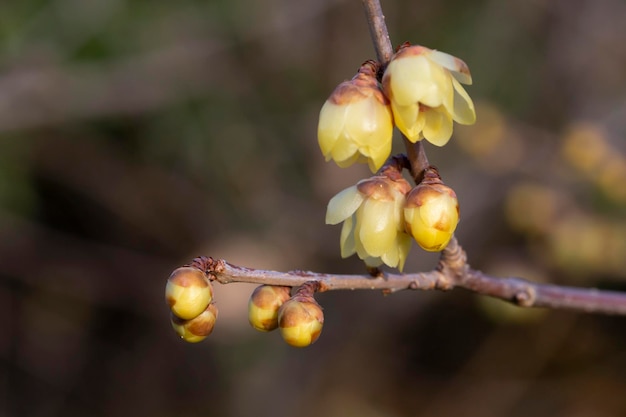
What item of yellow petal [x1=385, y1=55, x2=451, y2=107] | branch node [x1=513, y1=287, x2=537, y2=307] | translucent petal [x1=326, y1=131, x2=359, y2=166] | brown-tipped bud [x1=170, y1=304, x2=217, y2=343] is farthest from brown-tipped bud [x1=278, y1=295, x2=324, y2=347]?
branch node [x1=513, y1=287, x2=537, y2=307]

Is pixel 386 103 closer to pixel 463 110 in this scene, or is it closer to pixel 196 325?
pixel 463 110

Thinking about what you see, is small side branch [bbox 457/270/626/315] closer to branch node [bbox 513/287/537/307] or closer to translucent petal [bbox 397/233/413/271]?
branch node [bbox 513/287/537/307]

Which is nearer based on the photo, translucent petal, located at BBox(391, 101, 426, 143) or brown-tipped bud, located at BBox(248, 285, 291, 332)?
translucent petal, located at BBox(391, 101, 426, 143)

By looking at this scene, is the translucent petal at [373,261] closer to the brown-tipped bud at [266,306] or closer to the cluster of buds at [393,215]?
the cluster of buds at [393,215]

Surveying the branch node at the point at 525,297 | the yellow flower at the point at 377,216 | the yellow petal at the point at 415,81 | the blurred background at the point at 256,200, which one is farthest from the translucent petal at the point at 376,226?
the blurred background at the point at 256,200

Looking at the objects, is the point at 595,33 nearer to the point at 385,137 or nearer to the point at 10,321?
the point at 385,137
